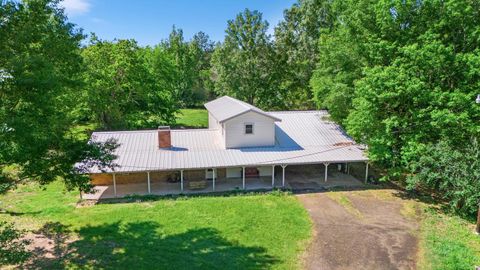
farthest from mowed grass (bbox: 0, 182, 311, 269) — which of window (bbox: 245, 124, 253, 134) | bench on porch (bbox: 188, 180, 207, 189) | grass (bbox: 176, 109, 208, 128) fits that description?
grass (bbox: 176, 109, 208, 128)

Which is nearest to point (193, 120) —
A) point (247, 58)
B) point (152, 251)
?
point (247, 58)

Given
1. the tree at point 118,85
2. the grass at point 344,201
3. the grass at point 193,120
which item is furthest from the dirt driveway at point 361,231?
the grass at point 193,120

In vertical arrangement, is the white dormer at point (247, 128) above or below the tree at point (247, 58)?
below

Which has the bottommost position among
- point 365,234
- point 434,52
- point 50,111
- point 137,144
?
point 365,234

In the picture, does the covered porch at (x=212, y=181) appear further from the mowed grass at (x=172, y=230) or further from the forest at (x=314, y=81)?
the forest at (x=314, y=81)

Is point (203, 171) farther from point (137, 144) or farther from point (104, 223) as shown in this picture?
point (104, 223)

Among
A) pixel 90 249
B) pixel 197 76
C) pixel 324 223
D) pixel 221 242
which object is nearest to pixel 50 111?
pixel 90 249

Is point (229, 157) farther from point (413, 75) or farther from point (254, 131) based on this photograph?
point (413, 75)
